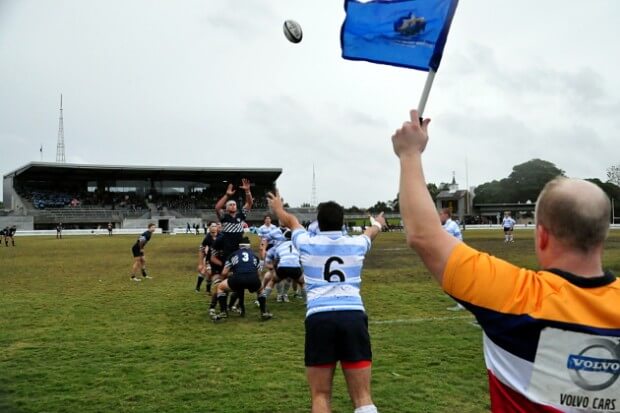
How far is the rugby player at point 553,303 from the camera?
1.77 metres

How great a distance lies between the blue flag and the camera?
3033 mm

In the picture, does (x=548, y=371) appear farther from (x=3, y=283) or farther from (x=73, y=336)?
(x=3, y=283)

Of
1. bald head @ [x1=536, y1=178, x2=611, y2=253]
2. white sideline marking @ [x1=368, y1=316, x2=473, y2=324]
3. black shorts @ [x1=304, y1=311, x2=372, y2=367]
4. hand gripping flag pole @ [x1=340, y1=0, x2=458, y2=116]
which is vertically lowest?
white sideline marking @ [x1=368, y1=316, x2=473, y2=324]

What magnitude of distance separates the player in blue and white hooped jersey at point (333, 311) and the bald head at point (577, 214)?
8.91 feet

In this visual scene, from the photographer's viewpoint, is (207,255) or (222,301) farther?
(207,255)

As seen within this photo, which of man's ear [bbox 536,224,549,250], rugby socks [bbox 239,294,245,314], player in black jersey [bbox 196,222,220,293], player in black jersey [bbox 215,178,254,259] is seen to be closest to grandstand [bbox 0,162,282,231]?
player in black jersey [bbox 196,222,220,293]

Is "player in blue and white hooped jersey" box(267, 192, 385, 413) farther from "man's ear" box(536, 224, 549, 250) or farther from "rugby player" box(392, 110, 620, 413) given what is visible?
"man's ear" box(536, 224, 549, 250)

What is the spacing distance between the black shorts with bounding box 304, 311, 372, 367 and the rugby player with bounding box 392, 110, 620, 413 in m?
2.41

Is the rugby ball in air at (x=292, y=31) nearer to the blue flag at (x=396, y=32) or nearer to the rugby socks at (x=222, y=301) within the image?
the blue flag at (x=396, y=32)

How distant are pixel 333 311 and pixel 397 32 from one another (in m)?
2.38

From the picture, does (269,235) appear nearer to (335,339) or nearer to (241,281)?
(241,281)

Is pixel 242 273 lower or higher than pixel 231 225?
lower

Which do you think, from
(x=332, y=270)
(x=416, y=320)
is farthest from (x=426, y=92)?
(x=416, y=320)

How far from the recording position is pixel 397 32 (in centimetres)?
330
